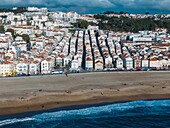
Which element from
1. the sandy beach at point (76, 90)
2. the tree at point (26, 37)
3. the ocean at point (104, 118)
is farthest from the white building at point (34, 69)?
the tree at point (26, 37)

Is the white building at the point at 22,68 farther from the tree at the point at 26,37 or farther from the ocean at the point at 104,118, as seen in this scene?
the tree at the point at 26,37

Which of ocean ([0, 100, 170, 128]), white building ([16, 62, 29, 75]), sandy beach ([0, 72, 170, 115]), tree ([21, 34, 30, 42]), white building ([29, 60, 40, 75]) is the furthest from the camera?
tree ([21, 34, 30, 42])

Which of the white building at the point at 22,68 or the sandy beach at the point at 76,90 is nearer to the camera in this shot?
the sandy beach at the point at 76,90

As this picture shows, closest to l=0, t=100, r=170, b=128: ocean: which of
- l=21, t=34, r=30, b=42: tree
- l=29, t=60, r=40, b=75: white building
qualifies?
l=29, t=60, r=40, b=75: white building

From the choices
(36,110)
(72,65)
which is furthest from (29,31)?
(36,110)

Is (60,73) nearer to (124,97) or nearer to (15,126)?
(124,97)

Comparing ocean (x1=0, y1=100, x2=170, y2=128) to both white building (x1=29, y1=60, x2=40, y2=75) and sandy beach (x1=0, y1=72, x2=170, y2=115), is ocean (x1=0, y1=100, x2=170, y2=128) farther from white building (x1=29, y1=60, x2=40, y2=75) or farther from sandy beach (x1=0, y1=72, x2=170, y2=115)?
white building (x1=29, y1=60, x2=40, y2=75)

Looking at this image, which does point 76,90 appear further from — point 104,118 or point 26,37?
point 26,37
